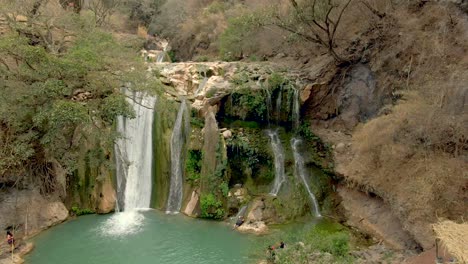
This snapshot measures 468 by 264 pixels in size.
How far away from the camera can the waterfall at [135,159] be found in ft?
55.6

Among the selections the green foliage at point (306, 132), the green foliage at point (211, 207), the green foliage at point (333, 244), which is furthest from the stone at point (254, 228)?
the green foliage at point (306, 132)

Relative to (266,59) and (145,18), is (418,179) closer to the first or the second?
(266,59)

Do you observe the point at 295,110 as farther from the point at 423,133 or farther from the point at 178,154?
the point at 423,133

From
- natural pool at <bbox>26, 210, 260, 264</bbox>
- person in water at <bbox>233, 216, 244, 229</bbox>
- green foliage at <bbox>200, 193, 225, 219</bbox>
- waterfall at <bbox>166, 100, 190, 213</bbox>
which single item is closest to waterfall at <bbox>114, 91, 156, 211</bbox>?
waterfall at <bbox>166, 100, 190, 213</bbox>

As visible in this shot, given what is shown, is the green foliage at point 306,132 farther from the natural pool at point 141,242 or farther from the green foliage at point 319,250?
the green foliage at point 319,250

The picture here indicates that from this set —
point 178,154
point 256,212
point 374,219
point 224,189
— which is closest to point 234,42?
point 178,154

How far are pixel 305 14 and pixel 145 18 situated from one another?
23.8 m

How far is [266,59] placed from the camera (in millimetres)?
22422

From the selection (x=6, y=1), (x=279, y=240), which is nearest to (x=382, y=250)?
(x=279, y=240)

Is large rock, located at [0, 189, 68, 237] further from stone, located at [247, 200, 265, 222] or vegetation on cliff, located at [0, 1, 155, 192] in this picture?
stone, located at [247, 200, 265, 222]

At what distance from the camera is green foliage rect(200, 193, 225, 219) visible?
15782 mm

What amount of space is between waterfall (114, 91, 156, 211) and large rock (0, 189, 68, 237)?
2.46m

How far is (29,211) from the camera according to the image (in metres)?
14.9

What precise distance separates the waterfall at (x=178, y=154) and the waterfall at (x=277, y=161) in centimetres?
366
